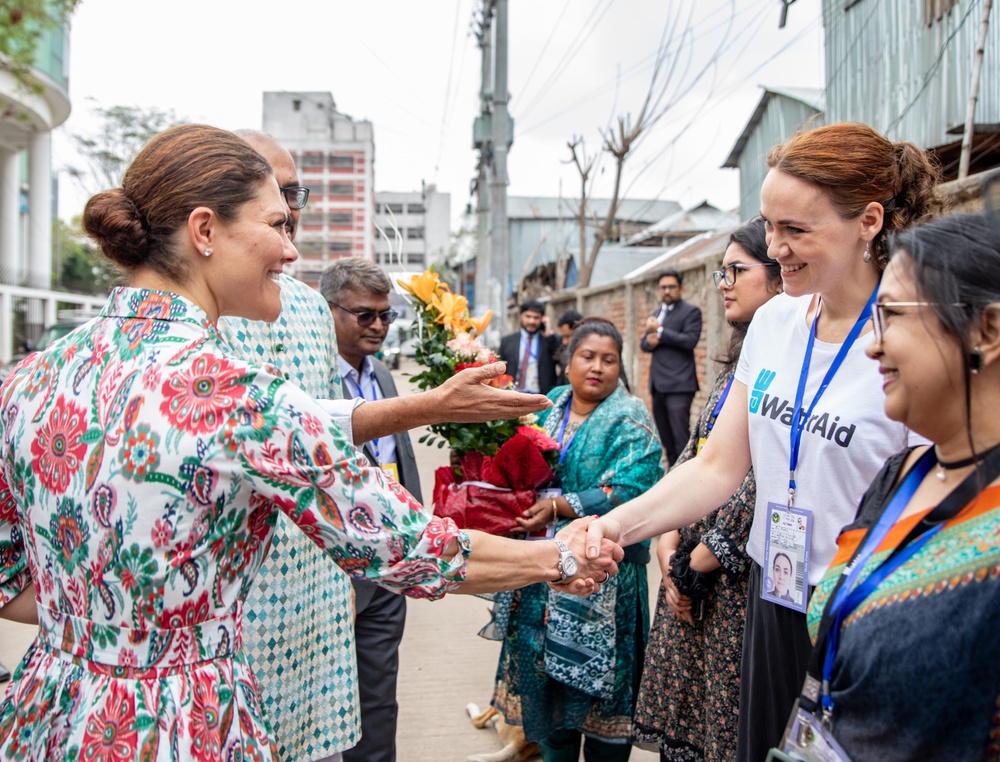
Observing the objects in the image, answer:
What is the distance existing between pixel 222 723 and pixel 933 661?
46.6 inches

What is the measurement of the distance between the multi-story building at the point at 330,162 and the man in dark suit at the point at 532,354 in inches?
2402

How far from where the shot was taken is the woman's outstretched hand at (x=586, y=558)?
2.08 m

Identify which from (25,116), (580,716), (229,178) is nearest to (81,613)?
(229,178)

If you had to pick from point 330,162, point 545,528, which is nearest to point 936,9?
point 545,528

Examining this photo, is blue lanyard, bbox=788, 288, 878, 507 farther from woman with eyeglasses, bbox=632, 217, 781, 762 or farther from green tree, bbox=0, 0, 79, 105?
green tree, bbox=0, 0, 79, 105

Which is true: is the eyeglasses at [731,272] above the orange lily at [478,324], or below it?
above

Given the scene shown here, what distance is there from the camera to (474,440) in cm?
315

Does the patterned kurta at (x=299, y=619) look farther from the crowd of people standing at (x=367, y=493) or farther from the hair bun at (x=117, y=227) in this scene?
the hair bun at (x=117, y=227)

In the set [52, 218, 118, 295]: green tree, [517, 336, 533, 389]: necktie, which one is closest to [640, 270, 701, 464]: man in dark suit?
[517, 336, 533, 389]: necktie

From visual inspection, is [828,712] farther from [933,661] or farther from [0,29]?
[0,29]

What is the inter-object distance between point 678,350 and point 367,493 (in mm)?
7043

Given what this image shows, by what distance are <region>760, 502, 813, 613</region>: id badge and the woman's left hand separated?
3.82 ft

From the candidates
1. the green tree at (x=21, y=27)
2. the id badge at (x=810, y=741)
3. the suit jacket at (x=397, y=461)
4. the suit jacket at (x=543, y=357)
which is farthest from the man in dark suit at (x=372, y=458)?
the green tree at (x=21, y=27)

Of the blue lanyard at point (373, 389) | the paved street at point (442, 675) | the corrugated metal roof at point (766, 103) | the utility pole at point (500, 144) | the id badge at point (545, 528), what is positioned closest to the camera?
the id badge at point (545, 528)
